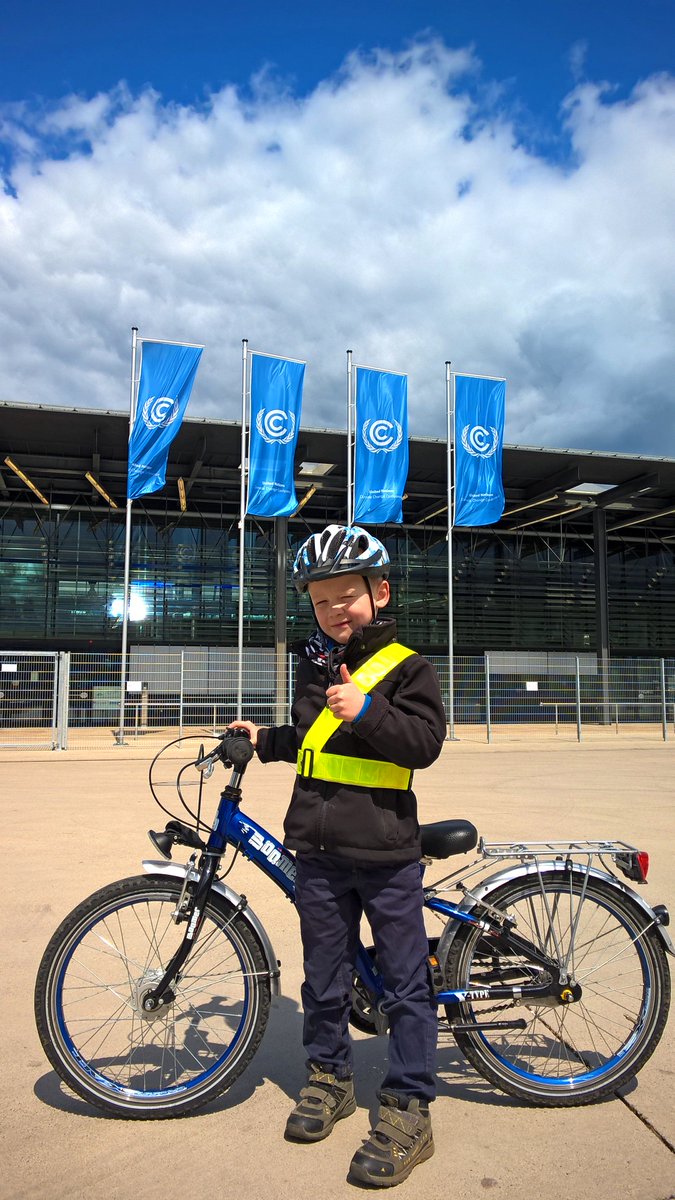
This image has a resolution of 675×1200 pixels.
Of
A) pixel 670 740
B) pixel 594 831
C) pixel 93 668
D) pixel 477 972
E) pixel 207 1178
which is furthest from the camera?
pixel 670 740

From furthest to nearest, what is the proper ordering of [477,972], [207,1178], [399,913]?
[477,972] < [399,913] < [207,1178]

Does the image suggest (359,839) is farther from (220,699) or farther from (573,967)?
(220,699)

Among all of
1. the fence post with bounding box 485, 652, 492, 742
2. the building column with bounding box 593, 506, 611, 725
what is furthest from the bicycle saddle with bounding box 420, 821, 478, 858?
the building column with bounding box 593, 506, 611, 725

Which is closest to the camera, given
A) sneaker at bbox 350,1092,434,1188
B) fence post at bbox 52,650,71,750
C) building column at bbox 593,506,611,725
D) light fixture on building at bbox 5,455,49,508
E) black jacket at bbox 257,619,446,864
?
sneaker at bbox 350,1092,434,1188

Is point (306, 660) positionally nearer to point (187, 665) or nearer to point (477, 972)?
point (477, 972)

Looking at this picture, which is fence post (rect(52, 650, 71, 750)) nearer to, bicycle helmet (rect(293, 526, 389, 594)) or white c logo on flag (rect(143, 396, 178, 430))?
white c logo on flag (rect(143, 396, 178, 430))

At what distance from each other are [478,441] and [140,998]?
54.4 feet

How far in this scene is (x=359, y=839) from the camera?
254 cm

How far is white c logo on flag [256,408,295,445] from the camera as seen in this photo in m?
16.6

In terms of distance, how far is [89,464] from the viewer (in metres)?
22.1

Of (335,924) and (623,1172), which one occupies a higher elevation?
(335,924)

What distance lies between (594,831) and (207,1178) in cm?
552

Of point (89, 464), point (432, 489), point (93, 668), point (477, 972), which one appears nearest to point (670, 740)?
point (432, 489)

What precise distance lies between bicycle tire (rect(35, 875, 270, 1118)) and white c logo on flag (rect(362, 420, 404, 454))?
15.1 metres
